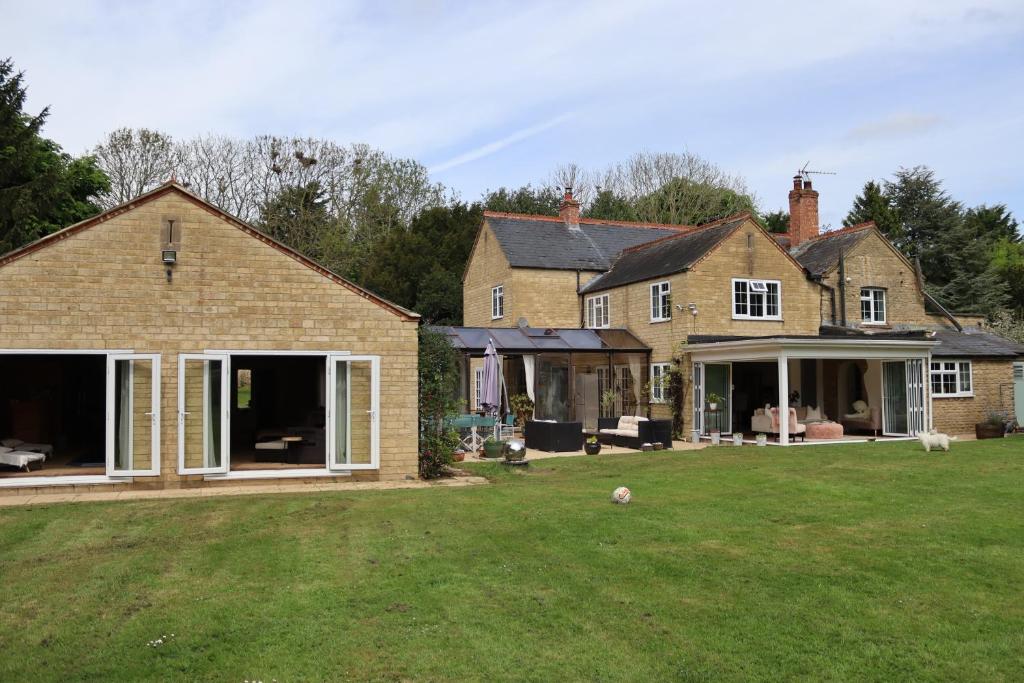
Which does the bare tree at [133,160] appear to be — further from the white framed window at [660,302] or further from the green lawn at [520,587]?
the green lawn at [520,587]

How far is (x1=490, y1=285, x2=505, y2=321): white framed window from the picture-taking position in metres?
30.0

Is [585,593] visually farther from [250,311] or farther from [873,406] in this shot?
[873,406]

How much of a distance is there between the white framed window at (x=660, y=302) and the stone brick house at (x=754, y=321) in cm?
5

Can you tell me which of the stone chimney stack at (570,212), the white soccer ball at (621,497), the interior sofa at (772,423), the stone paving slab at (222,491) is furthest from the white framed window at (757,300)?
the white soccer ball at (621,497)

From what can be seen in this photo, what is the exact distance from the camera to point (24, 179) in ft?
89.8

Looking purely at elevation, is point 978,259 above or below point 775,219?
below

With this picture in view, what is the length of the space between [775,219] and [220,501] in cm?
4142

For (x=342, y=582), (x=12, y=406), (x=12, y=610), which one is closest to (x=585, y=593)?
(x=342, y=582)

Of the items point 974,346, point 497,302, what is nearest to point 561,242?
point 497,302

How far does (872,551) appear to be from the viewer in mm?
8719

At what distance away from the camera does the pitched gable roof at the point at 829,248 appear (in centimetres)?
2866

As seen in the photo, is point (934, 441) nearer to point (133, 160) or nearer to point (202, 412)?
point (202, 412)

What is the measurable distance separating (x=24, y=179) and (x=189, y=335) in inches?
735

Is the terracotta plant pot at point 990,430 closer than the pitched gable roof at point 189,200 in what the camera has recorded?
No
